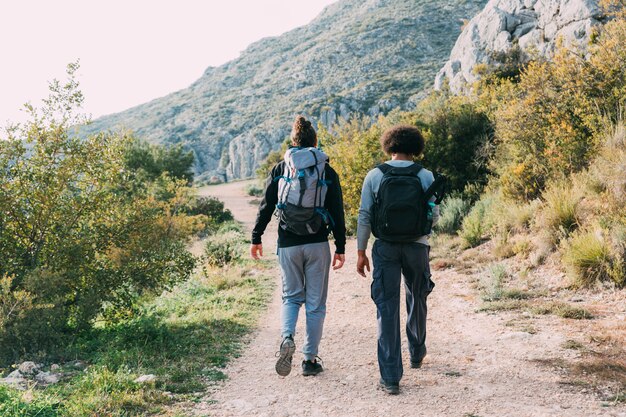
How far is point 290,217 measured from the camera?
4.22 m

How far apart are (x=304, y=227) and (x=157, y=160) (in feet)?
88.3

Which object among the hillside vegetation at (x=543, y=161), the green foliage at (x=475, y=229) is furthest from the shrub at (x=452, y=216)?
the green foliage at (x=475, y=229)

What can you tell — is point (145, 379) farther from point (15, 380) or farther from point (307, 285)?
point (307, 285)

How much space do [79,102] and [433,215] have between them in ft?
17.3

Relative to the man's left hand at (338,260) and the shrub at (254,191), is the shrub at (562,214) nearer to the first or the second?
the man's left hand at (338,260)

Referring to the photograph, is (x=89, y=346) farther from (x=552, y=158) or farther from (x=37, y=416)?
(x=552, y=158)

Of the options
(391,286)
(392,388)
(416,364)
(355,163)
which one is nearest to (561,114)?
(355,163)

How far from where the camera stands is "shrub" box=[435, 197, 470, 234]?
11.4 meters

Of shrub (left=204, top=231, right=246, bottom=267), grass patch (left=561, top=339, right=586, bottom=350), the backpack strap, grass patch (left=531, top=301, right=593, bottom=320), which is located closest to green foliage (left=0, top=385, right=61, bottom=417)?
the backpack strap

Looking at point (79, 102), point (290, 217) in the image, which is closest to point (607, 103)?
point (290, 217)

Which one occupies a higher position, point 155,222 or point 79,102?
point 79,102

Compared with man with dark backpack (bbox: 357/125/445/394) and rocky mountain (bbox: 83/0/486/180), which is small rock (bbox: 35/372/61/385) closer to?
man with dark backpack (bbox: 357/125/445/394)

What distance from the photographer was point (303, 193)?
4.21 metres

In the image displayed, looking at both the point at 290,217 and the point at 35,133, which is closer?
the point at 290,217
